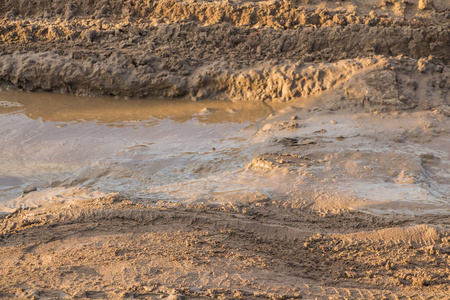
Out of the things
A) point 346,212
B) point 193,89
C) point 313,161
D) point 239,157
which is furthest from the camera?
point 193,89

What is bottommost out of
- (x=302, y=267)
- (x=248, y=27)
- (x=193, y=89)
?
(x=302, y=267)

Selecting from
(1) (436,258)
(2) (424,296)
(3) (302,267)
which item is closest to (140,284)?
(3) (302,267)

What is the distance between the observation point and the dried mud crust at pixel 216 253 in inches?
112

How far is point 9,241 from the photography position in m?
3.66

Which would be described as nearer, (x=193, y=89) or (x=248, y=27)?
(x=193, y=89)

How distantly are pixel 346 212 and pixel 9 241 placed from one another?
2.78 metres

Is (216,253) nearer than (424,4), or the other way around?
(216,253)

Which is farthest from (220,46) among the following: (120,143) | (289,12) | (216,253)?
(216,253)

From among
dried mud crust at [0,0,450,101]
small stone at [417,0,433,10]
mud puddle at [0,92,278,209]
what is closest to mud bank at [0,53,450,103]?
dried mud crust at [0,0,450,101]

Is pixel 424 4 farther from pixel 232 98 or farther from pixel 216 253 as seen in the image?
pixel 216 253

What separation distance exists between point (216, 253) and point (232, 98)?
416cm

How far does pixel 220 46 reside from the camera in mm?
7719

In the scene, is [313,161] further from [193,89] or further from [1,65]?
[1,65]

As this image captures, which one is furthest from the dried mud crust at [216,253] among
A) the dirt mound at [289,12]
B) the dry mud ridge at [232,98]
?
the dirt mound at [289,12]
